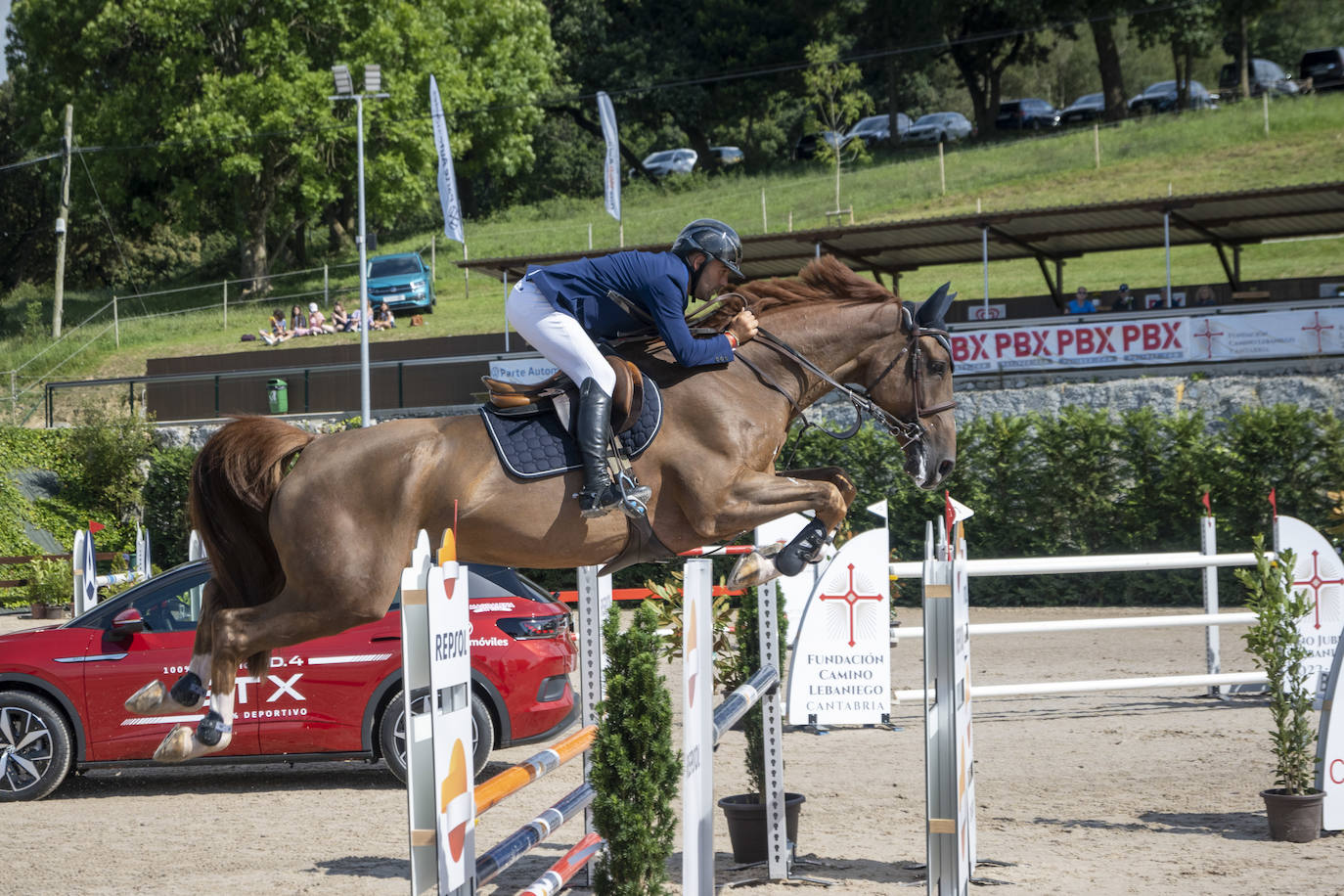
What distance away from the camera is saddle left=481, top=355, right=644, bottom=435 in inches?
185

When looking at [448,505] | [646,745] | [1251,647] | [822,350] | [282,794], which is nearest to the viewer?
[646,745]

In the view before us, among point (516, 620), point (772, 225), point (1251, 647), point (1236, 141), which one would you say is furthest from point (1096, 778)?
point (1236, 141)

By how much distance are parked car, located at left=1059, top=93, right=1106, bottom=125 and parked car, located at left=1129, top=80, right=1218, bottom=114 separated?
4.08 feet

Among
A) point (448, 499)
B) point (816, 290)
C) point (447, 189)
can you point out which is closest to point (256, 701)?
point (448, 499)

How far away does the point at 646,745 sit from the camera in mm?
4109

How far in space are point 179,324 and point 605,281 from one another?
1316 inches

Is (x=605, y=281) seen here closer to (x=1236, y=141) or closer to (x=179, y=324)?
(x=179, y=324)

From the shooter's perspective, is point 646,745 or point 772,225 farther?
point 772,225

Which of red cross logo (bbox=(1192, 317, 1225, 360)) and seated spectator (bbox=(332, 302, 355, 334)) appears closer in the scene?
red cross logo (bbox=(1192, 317, 1225, 360))

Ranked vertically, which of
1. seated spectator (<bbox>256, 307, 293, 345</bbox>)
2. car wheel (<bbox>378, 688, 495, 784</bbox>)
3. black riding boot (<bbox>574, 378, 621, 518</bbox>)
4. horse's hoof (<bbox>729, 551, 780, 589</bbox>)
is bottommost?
car wheel (<bbox>378, 688, 495, 784</bbox>)

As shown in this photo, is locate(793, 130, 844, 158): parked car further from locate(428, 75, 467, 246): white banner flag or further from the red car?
the red car

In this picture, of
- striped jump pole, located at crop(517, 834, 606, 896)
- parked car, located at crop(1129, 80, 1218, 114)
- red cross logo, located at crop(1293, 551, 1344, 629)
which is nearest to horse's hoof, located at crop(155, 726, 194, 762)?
striped jump pole, located at crop(517, 834, 606, 896)

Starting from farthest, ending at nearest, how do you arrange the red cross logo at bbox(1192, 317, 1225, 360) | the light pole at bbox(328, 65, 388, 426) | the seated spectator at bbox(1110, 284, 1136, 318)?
1. the light pole at bbox(328, 65, 388, 426)
2. the seated spectator at bbox(1110, 284, 1136, 318)
3. the red cross logo at bbox(1192, 317, 1225, 360)

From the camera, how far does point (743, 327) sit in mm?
5051
